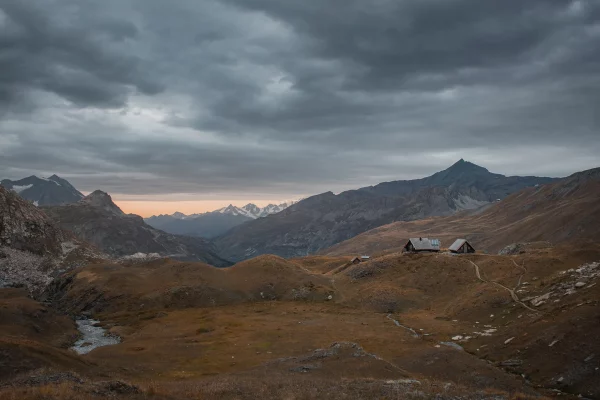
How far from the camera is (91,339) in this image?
8312 centimetres

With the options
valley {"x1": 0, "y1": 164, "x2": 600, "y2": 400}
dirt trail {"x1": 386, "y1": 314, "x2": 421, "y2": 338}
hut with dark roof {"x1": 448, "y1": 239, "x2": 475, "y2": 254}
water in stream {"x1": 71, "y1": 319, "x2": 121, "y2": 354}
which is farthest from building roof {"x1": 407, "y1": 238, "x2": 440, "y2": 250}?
water in stream {"x1": 71, "y1": 319, "x2": 121, "y2": 354}

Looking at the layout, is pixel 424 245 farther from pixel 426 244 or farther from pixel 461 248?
pixel 461 248

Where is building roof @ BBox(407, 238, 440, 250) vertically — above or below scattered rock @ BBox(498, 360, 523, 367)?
above

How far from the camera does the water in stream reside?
7462cm

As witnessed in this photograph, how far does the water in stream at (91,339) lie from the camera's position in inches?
2938

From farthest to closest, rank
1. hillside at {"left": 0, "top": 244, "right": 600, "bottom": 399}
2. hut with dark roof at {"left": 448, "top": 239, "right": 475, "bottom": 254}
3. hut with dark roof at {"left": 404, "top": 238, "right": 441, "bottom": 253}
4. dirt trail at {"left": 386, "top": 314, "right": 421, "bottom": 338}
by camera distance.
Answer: hut with dark roof at {"left": 404, "top": 238, "right": 441, "bottom": 253} → hut with dark roof at {"left": 448, "top": 239, "right": 475, "bottom": 254} → dirt trail at {"left": 386, "top": 314, "right": 421, "bottom": 338} → hillside at {"left": 0, "top": 244, "right": 600, "bottom": 399}

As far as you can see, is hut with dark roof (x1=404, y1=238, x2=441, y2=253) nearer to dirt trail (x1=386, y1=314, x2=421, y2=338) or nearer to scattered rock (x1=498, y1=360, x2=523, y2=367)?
dirt trail (x1=386, y1=314, x2=421, y2=338)

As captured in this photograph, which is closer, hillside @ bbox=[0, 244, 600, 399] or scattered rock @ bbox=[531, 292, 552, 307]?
hillside @ bbox=[0, 244, 600, 399]

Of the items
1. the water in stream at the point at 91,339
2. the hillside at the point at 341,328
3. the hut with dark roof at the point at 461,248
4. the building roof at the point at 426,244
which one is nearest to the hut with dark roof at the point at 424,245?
the building roof at the point at 426,244

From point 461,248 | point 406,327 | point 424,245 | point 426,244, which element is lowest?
point 406,327

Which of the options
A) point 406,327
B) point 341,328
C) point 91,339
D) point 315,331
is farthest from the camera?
point 91,339

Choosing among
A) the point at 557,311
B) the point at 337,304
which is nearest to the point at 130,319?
the point at 337,304

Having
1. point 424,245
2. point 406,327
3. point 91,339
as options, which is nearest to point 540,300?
point 406,327

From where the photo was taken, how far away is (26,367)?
132 feet
